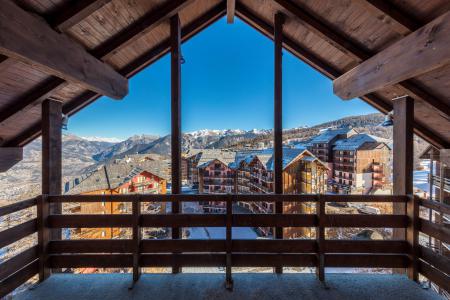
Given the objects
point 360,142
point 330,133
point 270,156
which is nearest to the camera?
point 270,156

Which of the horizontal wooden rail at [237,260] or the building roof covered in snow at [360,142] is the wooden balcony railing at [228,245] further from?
the building roof covered in snow at [360,142]

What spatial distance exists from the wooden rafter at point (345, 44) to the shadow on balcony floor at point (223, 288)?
2.21 m

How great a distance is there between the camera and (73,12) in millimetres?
1856

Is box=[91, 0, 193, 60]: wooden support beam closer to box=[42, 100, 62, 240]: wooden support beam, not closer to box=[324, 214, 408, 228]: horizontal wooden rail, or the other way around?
box=[42, 100, 62, 240]: wooden support beam

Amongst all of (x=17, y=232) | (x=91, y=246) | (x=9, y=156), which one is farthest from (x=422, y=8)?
(x=9, y=156)

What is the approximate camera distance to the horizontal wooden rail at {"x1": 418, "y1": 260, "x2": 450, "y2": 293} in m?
2.07

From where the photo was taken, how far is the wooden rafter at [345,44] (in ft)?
7.61

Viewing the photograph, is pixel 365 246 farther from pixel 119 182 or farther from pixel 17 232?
pixel 119 182

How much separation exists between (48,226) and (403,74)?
4571mm

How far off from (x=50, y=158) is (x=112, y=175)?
8.86 metres

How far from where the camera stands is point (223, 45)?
25.9ft

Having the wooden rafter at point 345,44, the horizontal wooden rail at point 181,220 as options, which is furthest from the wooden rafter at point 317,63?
the horizontal wooden rail at point 181,220

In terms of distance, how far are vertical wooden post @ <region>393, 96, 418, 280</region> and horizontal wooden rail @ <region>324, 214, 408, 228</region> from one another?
0.11 m

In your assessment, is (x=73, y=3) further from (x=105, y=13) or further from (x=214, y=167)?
(x=214, y=167)
